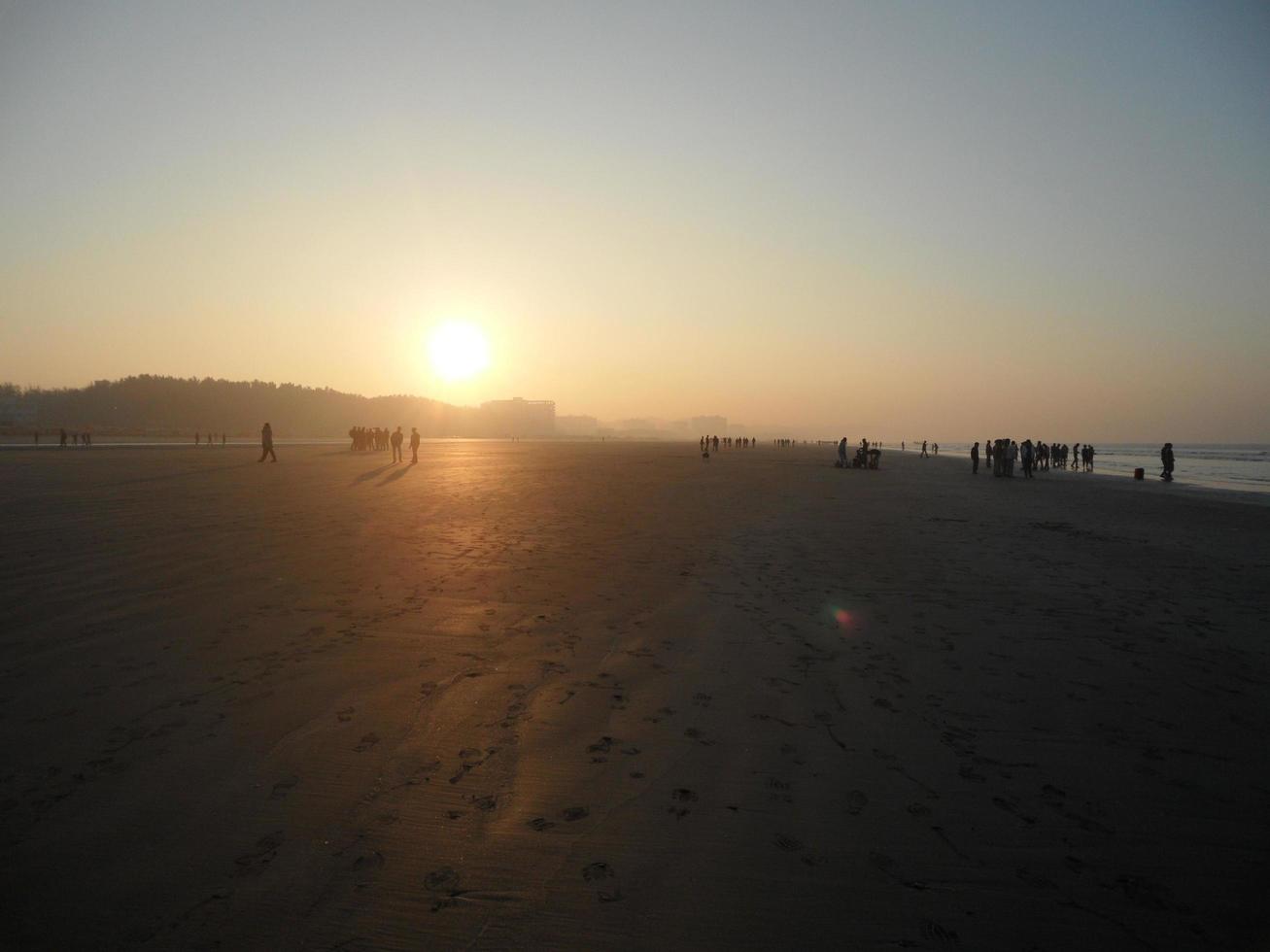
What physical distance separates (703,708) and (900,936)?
2.02 meters

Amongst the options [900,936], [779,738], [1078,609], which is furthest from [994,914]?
[1078,609]

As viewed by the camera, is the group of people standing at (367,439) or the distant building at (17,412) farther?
the distant building at (17,412)

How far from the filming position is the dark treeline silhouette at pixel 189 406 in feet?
421

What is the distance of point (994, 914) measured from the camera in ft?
8.45

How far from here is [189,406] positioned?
13962cm

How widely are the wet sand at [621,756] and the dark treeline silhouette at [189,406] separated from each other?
419ft

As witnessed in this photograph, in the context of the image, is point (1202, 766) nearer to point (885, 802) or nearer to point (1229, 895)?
point (1229, 895)

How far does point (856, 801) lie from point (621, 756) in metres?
1.32

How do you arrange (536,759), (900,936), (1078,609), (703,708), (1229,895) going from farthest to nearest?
(1078,609)
(703,708)
(536,759)
(1229,895)
(900,936)

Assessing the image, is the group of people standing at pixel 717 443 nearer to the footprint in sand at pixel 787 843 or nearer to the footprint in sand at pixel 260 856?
the footprint in sand at pixel 787 843

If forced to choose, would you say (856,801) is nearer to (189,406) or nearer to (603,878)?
(603,878)

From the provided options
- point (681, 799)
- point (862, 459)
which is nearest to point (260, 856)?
point (681, 799)

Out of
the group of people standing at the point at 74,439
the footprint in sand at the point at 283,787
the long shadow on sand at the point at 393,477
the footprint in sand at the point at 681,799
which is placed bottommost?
the footprint in sand at the point at 681,799

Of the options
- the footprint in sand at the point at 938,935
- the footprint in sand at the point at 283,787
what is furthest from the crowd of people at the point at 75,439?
the footprint in sand at the point at 938,935
